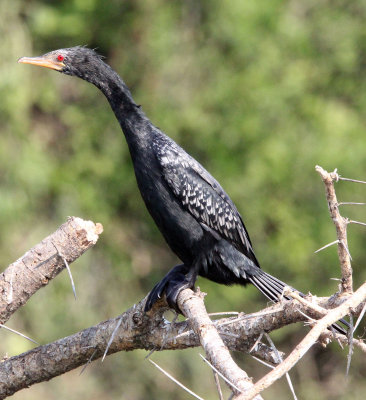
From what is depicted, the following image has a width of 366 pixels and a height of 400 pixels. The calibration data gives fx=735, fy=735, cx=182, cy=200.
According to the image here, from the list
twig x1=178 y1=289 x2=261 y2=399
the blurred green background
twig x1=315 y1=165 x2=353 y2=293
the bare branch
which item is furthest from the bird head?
the blurred green background

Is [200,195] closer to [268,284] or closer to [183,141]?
[268,284]

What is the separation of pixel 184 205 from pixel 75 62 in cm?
111

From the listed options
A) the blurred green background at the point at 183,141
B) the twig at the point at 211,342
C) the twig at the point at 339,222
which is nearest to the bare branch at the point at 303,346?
the twig at the point at 211,342

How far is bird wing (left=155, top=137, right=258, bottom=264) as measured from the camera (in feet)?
13.7

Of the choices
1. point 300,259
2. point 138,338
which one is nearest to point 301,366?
point 300,259

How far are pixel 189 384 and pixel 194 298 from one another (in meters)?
5.13

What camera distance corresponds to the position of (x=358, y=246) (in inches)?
333

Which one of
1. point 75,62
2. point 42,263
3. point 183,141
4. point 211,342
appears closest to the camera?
point 211,342

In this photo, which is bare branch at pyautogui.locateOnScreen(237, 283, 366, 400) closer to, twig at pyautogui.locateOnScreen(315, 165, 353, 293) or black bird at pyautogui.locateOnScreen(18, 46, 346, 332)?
twig at pyautogui.locateOnScreen(315, 165, 353, 293)

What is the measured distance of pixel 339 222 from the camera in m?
2.64

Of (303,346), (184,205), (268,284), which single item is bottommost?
(303,346)

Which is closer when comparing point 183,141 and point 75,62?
point 75,62

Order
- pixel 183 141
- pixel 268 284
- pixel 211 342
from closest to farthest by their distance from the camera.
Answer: pixel 211 342 < pixel 268 284 < pixel 183 141

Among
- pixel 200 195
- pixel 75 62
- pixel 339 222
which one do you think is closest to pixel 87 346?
pixel 200 195
